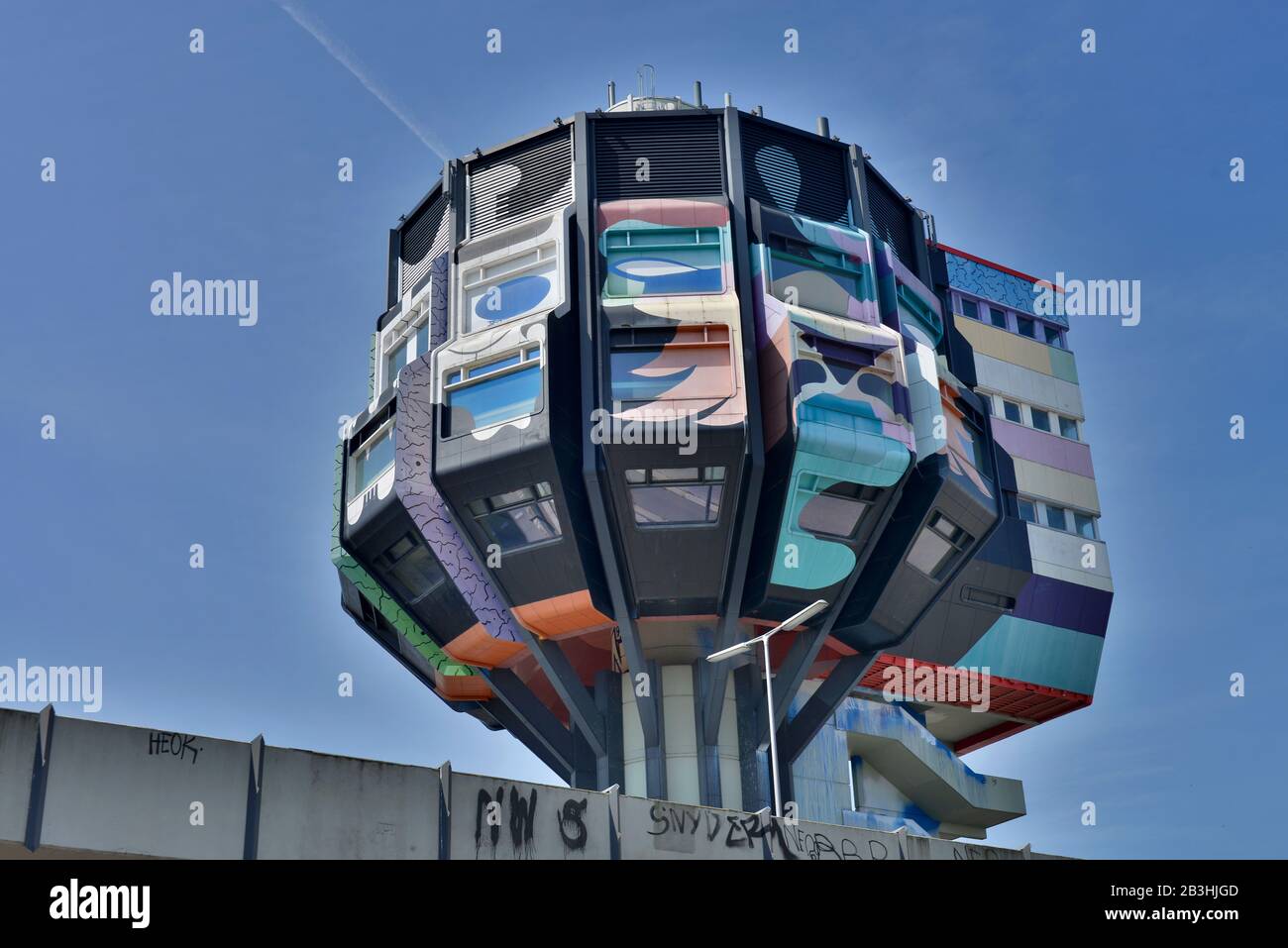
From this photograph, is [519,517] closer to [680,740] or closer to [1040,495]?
[680,740]

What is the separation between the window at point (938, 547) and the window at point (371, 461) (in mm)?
18941

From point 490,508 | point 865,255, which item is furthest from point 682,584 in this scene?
point 865,255

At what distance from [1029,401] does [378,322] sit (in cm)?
3613

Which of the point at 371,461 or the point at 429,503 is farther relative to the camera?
the point at 371,461

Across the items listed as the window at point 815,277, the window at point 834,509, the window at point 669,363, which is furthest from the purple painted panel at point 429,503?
the window at point 815,277

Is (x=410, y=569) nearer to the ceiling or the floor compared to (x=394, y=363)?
nearer to the floor

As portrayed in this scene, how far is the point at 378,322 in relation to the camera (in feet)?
199

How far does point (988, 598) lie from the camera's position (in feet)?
232

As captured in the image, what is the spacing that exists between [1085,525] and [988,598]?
9.96 m

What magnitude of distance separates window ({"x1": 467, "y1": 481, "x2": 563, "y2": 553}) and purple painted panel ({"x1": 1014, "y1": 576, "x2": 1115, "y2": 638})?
3138 centimetres

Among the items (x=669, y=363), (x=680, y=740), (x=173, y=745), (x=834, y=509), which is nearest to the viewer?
(x=173, y=745)

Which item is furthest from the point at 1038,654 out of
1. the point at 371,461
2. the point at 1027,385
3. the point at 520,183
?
the point at 371,461

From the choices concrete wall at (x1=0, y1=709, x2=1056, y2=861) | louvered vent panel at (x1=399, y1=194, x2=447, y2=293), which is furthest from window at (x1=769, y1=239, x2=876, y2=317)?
concrete wall at (x1=0, y1=709, x2=1056, y2=861)
